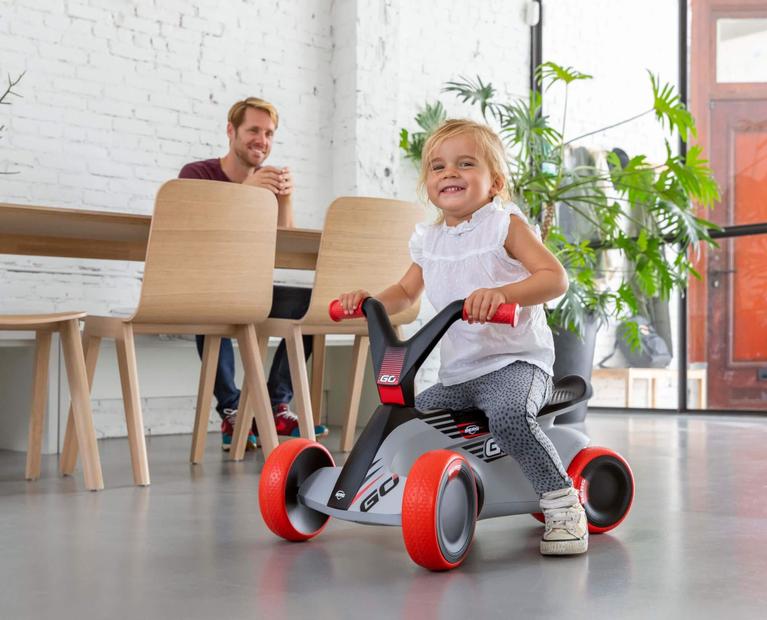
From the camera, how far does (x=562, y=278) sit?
5.99 feet

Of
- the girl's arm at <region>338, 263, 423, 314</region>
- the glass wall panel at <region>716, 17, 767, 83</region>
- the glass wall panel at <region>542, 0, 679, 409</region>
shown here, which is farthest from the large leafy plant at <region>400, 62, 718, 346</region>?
the girl's arm at <region>338, 263, 423, 314</region>

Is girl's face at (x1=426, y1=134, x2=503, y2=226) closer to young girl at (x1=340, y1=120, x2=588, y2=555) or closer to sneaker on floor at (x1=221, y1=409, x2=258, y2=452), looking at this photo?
young girl at (x1=340, y1=120, x2=588, y2=555)

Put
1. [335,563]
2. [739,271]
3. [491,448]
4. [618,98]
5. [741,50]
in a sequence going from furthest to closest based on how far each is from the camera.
Answer: 1. [618,98]
2. [741,50]
3. [739,271]
4. [491,448]
5. [335,563]

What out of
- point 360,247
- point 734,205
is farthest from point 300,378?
point 734,205

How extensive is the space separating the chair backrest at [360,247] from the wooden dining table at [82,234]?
15 centimetres

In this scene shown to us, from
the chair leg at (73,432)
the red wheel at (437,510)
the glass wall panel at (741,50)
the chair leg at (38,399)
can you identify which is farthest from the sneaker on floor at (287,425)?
the glass wall panel at (741,50)

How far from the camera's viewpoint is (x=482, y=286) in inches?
77.7

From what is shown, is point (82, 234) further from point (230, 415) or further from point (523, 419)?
point (523, 419)

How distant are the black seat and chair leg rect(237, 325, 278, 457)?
47.5 inches

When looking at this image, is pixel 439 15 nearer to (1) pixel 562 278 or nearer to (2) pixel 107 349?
(2) pixel 107 349

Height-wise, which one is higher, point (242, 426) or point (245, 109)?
point (245, 109)

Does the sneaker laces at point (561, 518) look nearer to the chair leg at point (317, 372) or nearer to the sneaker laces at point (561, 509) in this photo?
the sneaker laces at point (561, 509)

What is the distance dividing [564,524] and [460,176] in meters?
0.70

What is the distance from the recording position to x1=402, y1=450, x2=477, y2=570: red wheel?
161 cm
